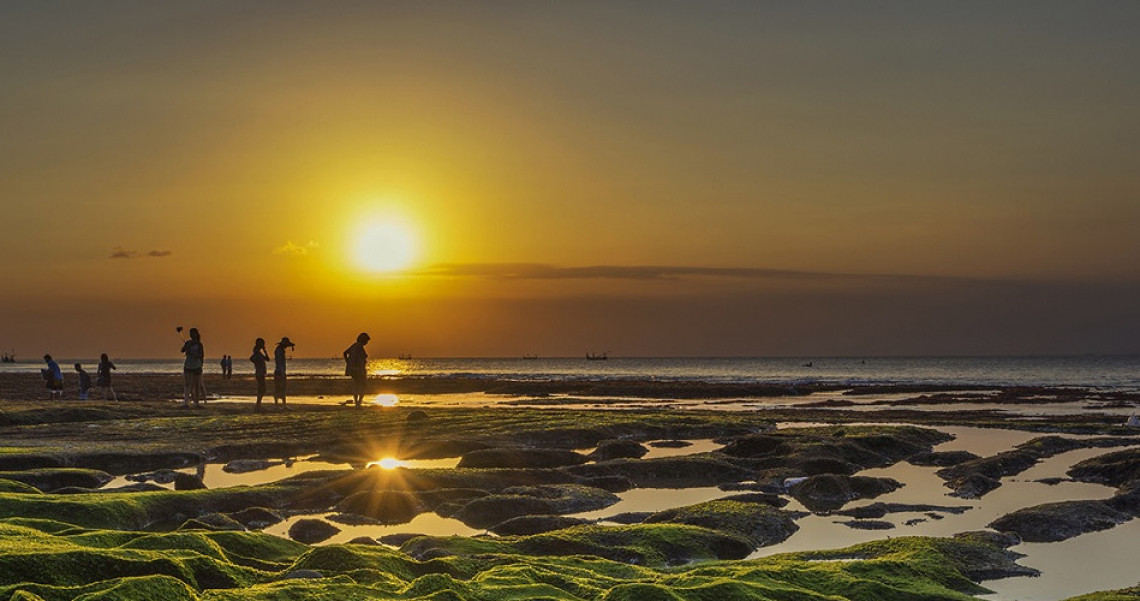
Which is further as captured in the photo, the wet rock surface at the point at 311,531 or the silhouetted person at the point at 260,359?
the silhouetted person at the point at 260,359

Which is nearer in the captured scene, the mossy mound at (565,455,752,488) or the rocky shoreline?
the rocky shoreline

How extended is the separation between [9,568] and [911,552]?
11118 mm

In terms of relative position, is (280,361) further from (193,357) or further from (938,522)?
(938,522)

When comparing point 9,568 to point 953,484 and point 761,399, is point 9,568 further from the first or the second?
point 761,399

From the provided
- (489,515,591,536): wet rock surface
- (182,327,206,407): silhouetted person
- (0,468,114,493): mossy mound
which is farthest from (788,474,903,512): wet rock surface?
(182,327,206,407): silhouetted person

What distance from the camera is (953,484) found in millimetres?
22406

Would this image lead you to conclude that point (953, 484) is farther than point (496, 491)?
Yes

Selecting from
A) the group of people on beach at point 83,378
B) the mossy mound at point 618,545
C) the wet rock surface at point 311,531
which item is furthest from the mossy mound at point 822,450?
the group of people on beach at point 83,378

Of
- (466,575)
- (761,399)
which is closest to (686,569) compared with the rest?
(466,575)

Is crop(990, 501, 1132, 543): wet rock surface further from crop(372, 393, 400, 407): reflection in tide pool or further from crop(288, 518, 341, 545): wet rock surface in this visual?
crop(372, 393, 400, 407): reflection in tide pool

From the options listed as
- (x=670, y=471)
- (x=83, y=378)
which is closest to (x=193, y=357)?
(x=83, y=378)

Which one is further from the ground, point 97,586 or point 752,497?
point 97,586

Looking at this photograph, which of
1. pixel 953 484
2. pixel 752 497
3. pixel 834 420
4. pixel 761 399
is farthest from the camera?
pixel 761 399

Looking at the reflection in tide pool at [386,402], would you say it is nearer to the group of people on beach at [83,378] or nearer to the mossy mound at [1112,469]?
the group of people on beach at [83,378]
